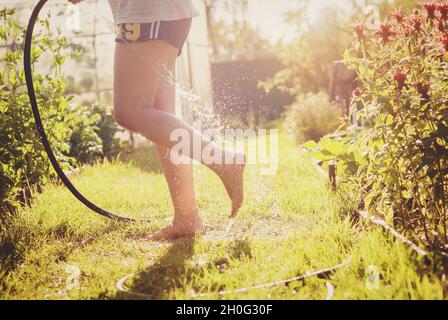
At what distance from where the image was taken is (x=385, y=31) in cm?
171

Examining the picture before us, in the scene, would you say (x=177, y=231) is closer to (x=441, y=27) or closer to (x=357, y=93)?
(x=357, y=93)

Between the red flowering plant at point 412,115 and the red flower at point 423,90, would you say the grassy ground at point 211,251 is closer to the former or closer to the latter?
the red flowering plant at point 412,115

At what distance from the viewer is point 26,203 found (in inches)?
104

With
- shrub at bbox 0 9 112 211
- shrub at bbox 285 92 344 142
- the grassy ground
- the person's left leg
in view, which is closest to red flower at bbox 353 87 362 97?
the grassy ground

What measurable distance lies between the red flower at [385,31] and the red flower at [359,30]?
0.29 feet

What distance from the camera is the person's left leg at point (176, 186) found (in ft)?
6.89

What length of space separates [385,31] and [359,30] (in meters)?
0.12

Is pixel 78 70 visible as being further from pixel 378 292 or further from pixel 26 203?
pixel 378 292

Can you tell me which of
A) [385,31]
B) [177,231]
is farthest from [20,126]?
[385,31]

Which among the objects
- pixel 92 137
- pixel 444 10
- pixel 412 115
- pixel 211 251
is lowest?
pixel 211 251

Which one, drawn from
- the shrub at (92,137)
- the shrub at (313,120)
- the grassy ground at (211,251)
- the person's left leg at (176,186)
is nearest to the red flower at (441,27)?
the grassy ground at (211,251)

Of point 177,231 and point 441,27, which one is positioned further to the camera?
point 177,231

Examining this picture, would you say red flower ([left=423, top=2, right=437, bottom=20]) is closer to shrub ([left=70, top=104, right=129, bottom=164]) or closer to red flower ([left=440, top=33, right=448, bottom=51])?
red flower ([left=440, top=33, right=448, bottom=51])
